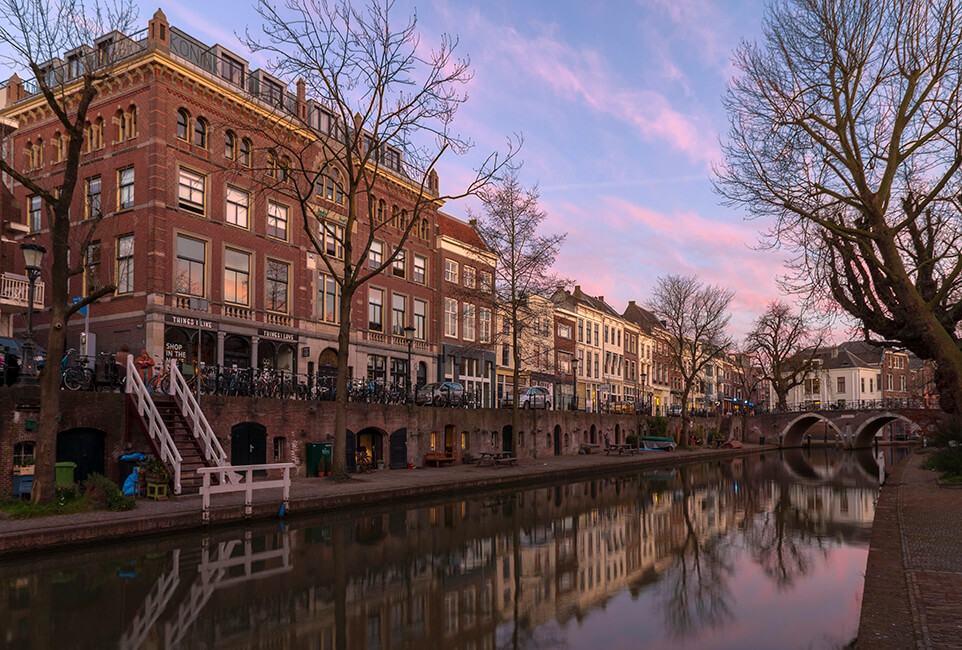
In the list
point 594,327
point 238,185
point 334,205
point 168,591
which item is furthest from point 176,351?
point 594,327

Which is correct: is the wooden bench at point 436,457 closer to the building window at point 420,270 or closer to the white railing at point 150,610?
the building window at point 420,270

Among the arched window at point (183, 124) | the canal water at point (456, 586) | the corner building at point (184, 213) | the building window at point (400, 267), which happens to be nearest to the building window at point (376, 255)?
the building window at point (400, 267)

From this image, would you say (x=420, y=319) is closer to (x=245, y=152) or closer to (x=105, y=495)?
(x=245, y=152)

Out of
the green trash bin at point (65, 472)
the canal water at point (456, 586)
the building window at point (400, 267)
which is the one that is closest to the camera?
the canal water at point (456, 586)

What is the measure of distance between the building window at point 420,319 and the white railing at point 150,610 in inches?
1129

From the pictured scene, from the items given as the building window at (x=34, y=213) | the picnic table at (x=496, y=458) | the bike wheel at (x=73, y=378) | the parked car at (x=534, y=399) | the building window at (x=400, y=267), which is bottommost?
the picnic table at (x=496, y=458)

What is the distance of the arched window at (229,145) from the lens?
2758cm

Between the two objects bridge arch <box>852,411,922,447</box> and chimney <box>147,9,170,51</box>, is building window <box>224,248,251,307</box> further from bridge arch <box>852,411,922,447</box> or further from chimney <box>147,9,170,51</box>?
bridge arch <box>852,411,922,447</box>

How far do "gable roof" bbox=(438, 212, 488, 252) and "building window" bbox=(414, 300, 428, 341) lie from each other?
4.84 m

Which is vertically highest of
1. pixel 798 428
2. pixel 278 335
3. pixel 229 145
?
pixel 229 145

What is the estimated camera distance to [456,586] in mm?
9281

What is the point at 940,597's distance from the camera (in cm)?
701

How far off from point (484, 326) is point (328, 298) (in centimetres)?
1477

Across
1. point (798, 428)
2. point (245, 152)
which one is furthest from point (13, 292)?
point (798, 428)
